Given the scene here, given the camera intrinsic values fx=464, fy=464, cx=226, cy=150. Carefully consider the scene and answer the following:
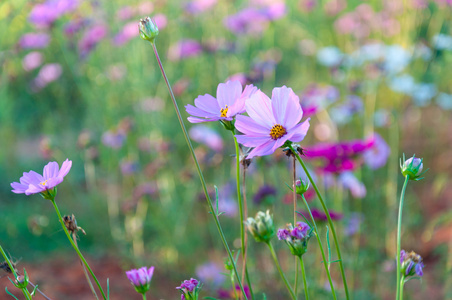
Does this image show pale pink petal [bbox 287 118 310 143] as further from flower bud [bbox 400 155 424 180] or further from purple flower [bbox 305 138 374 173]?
purple flower [bbox 305 138 374 173]

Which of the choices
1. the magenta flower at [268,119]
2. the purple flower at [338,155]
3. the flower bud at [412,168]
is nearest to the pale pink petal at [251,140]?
the magenta flower at [268,119]

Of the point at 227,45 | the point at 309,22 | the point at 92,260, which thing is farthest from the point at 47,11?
the point at 309,22

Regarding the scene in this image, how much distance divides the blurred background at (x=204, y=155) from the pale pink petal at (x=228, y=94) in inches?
17.0

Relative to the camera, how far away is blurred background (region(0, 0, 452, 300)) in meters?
1.40

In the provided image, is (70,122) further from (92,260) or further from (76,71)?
(92,260)

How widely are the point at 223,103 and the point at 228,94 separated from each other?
0.01 metres

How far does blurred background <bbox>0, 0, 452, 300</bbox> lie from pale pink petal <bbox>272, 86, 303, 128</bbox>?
0.45m

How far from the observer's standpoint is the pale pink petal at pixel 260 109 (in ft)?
1.57

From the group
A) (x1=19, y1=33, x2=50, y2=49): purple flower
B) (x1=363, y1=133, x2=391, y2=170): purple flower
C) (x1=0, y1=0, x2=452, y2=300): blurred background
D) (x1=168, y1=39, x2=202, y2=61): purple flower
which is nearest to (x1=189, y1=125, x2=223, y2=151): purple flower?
(x1=0, y1=0, x2=452, y2=300): blurred background

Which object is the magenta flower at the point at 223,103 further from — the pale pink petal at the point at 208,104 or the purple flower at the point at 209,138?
the purple flower at the point at 209,138

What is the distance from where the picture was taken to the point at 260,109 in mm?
490

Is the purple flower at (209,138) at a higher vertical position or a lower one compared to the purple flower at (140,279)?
higher

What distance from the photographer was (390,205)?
1523mm

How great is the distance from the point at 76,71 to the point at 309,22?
1.58m
